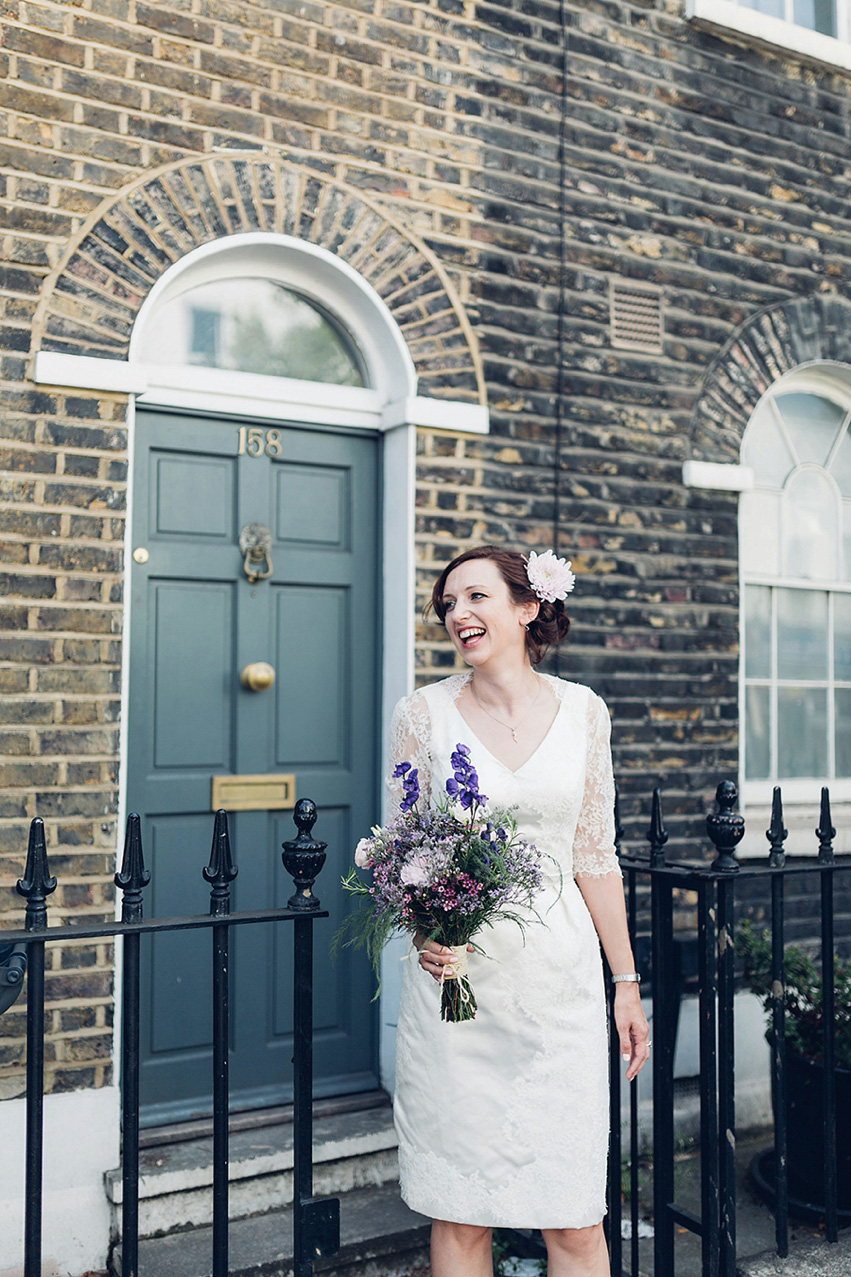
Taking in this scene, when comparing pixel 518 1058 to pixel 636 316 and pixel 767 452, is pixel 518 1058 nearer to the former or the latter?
pixel 636 316

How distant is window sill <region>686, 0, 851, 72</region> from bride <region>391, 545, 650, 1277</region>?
366 centimetres

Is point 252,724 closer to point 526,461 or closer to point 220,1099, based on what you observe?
point 526,461

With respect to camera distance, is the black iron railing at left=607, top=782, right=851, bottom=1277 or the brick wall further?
the brick wall

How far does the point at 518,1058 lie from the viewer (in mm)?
2496

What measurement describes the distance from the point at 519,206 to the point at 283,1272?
401 cm

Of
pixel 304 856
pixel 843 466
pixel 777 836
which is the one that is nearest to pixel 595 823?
pixel 304 856

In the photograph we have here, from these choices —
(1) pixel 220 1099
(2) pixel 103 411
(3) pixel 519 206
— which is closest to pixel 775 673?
(3) pixel 519 206

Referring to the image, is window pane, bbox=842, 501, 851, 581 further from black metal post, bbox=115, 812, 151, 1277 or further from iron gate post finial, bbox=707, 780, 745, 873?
black metal post, bbox=115, 812, 151, 1277

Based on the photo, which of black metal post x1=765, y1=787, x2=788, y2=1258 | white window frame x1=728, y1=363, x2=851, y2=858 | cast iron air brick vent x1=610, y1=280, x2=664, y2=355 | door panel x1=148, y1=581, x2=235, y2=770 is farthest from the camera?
white window frame x1=728, y1=363, x2=851, y2=858

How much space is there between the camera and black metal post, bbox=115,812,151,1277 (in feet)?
7.62

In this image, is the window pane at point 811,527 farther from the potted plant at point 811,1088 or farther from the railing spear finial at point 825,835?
the railing spear finial at point 825,835

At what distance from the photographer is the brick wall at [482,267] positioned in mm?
3617

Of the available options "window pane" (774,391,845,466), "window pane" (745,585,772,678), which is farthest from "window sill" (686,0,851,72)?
"window pane" (745,585,772,678)

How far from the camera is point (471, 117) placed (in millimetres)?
4484
